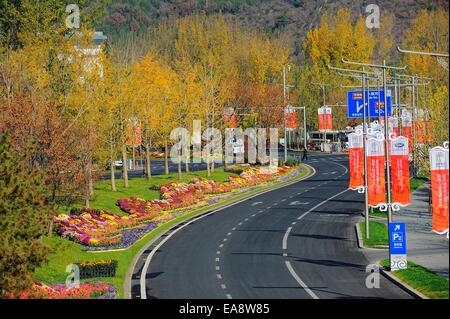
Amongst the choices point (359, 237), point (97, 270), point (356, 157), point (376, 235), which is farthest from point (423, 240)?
point (97, 270)

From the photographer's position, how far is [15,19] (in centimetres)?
8138

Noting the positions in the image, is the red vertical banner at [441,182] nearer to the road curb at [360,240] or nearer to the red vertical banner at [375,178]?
the road curb at [360,240]

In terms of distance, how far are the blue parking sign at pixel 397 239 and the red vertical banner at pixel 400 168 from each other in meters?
5.08

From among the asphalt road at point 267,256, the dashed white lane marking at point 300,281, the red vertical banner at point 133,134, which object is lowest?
the dashed white lane marking at point 300,281

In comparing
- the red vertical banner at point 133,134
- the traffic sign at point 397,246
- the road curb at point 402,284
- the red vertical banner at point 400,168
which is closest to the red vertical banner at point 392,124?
the red vertical banner at point 400,168

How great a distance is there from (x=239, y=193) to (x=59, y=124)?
2848cm

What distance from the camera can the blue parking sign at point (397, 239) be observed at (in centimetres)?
4222

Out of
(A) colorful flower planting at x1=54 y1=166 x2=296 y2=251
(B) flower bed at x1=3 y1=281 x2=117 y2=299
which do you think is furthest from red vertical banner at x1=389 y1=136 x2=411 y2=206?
(B) flower bed at x1=3 y1=281 x2=117 y2=299

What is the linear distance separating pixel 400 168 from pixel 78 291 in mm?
18888

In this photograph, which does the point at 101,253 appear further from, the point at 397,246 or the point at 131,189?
the point at 131,189

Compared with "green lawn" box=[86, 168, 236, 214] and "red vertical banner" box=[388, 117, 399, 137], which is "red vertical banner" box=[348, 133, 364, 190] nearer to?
"red vertical banner" box=[388, 117, 399, 137]

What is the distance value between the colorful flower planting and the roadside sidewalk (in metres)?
16.5

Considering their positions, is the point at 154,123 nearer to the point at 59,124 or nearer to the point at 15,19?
the point at 15,19
